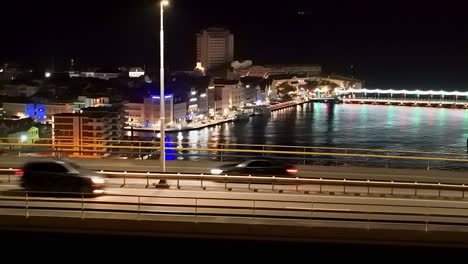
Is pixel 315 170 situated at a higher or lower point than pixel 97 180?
lower

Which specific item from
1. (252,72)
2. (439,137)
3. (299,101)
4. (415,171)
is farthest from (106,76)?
(415,171)

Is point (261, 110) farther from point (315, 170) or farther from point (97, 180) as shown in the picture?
point (97, 180)

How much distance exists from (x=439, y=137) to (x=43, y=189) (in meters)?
16.2

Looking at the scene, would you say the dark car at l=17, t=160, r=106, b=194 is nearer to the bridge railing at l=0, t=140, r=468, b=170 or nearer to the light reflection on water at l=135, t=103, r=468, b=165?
the bridge railing at l=0, t=140, r=468, b=170

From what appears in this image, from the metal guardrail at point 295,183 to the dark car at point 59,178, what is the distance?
0.24 metres

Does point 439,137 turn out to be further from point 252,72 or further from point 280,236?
point 252,72

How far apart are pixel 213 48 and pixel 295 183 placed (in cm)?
4834

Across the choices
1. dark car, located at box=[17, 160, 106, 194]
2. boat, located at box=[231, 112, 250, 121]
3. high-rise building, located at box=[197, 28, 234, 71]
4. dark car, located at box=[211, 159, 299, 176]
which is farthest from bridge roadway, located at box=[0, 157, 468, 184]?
high-rise building, located at box=[197, 28, 234, 71]

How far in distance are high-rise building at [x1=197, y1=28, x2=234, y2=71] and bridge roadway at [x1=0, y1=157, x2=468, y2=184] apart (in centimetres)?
4627

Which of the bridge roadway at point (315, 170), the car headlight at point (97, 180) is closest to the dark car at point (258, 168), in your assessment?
the bridge roadway at point (315, 170)

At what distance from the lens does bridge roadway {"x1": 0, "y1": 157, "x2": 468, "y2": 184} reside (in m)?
4.44

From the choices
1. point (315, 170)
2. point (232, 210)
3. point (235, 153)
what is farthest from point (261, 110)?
point (232, 210)

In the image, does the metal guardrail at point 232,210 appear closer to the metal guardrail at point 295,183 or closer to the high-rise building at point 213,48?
the metal guardrail at point 295,183

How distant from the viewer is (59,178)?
3279mm
